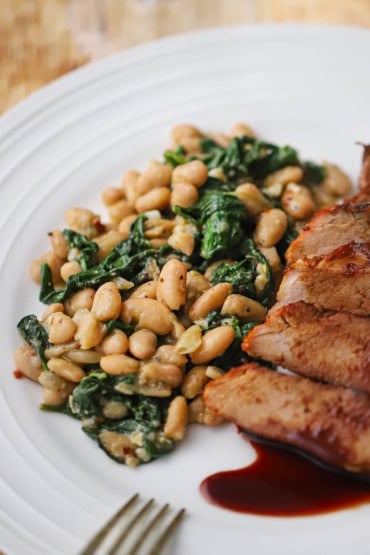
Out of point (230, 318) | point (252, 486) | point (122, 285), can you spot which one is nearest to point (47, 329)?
point (122, 285)

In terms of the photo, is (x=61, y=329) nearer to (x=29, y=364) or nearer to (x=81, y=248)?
(x=29, y=364)

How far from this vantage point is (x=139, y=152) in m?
5.40

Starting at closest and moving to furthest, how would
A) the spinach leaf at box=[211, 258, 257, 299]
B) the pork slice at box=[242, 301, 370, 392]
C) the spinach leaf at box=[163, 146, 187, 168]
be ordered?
the pork slice at box=[242, 301, 370, 392], the spinach leaf at box=[211, 258, 257, 299], the spinach leaf at box=[163, 146, 187, 168]

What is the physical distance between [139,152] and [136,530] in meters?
2.90

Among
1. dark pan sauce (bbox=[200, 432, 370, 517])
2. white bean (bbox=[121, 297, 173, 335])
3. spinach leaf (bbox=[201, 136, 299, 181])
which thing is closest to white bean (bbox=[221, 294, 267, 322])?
white bean (bbox=[121, 297, 173, 335])

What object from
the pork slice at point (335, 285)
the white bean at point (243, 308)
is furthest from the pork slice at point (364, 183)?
the white bean at point (243, 308)

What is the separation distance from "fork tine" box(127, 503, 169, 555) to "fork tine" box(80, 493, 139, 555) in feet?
0.43

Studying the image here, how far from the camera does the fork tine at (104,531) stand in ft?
10.2

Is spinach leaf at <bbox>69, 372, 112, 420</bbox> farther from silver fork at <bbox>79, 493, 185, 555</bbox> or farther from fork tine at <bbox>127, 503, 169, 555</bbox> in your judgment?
fork tine at <bbox>127, 503, 169, 555</bbox>

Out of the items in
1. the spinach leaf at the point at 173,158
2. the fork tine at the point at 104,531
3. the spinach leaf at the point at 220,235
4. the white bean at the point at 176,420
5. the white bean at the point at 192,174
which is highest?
the spinach leaf at the point at 173,158

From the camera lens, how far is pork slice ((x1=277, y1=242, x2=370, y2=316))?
4.02 meters

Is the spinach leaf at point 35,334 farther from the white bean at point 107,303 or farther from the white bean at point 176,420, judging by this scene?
the white bean at point 176,420

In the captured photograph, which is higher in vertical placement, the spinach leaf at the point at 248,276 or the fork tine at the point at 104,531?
the spinach leaf at the point at 248,276

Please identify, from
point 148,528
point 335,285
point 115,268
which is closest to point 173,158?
point 115,268
